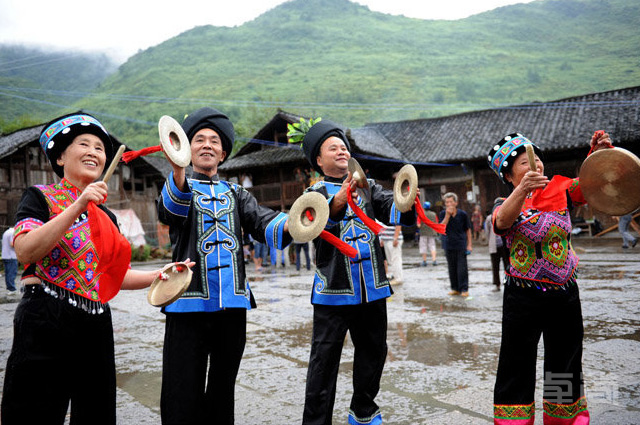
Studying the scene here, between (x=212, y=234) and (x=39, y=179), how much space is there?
24674 millimetres

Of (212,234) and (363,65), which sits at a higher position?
(363,65)

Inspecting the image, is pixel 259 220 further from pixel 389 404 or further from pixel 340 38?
pixel 340 38

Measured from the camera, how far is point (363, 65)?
84062 millimetres

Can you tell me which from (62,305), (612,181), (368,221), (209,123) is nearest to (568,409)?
(612,181)

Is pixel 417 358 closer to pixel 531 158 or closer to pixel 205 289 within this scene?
pixel 531 158

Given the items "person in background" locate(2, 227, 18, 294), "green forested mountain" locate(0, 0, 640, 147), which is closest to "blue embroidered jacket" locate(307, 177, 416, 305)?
"person in background" locate(2, 227, 18, 294)

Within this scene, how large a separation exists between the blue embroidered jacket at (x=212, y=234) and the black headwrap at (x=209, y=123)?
24 centimetres

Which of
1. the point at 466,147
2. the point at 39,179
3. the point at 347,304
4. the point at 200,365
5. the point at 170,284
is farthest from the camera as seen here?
the point at 39,179

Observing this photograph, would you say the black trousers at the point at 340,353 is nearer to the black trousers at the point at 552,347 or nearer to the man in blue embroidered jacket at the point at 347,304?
the man in blue embroidered jacket at the point at 347,304

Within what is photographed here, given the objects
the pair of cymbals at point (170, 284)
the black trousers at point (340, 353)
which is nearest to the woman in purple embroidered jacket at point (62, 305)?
the pair of cymbals at point (170, 284)

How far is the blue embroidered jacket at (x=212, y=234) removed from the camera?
247cm

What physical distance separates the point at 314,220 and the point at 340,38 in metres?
104

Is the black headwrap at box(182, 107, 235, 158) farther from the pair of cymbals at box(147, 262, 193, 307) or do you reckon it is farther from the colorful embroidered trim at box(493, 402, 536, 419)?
the colorful embroidered trim at box(493, 402, 536, 419)

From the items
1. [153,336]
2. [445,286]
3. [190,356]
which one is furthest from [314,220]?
[445,286]
